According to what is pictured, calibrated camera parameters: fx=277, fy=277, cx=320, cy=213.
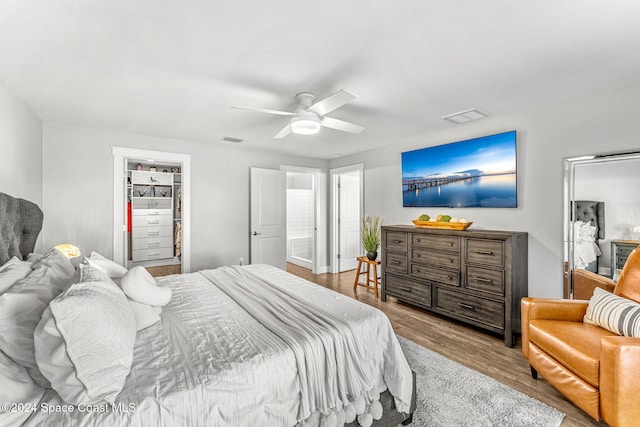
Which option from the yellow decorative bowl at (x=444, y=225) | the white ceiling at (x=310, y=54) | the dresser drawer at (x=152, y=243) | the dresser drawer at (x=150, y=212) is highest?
the white ceiling at (x=310, y=54)

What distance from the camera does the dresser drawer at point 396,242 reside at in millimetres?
3717

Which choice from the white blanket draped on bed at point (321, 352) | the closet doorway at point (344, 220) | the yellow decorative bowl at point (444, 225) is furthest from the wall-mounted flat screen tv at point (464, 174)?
the white blanket draped on bed at point (321, 352)

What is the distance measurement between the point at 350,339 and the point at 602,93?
320 centimetres

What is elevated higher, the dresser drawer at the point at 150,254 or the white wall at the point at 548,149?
the white wall at the point at 548,149

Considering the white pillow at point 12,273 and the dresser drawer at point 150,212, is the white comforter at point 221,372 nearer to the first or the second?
the white pillow at point 12,273

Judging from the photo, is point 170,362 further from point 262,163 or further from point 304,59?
point 262,163

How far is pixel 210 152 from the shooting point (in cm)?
440

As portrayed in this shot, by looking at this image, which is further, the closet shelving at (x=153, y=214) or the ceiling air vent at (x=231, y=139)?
the closet shelving at (x=153, y=214)

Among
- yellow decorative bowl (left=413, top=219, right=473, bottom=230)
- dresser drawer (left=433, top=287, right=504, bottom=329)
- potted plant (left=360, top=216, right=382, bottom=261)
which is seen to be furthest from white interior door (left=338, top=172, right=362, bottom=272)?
dresser drawer (left=433, top=287, right=504, bottom=329)

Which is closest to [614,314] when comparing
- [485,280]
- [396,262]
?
[485,280]

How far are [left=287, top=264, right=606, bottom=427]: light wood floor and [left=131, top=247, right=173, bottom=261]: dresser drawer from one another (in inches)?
184

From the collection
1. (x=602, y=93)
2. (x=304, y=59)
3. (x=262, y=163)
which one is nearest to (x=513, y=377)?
(x=602, y=93)

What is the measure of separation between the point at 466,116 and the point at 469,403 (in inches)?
110

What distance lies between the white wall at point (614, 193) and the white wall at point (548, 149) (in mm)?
161
